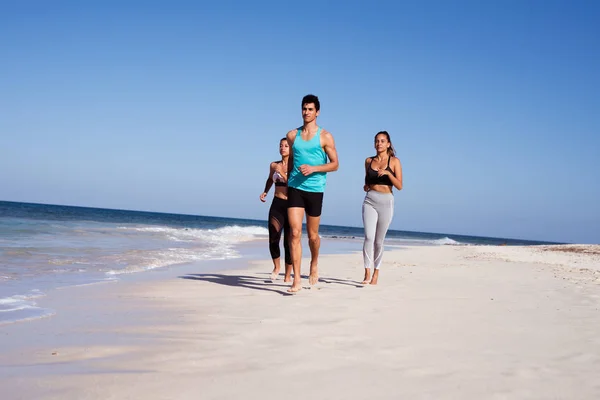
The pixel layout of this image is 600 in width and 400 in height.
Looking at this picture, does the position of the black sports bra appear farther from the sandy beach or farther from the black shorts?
the sandy beach

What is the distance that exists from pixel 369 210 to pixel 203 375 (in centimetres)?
413

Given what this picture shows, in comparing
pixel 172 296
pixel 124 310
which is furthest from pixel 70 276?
pixel 124 310

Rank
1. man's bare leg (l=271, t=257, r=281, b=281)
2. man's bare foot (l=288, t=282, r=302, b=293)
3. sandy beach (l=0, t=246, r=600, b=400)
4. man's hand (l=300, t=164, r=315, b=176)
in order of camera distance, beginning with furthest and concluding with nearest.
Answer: man's bare leg (l=271, t=257, r=281, b=281)
man's bare foot (l=288, t=282, r=302, b=293)
man's hand (l=300, t=164, r=315, b=176)
sandy beach (l=0, t=246, r=600, b=400)

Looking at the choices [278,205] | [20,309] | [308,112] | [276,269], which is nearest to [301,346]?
[20,309]

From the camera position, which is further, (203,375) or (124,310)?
(124,310)

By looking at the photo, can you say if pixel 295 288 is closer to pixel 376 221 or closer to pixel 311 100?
pixel 376 221

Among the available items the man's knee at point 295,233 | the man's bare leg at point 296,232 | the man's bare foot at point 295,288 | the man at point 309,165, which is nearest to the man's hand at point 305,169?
the man at point 309,165

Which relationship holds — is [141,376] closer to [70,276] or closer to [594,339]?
[594,339]

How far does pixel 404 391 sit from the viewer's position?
93.4 inches

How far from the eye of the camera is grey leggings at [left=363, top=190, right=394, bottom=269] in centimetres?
628

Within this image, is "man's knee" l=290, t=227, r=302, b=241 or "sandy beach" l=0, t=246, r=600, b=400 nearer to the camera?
"sandy beach" l=0, t=246, r=600, b=400

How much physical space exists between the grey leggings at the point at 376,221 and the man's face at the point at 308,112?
1.45 m

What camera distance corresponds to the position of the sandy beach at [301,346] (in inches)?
93.6

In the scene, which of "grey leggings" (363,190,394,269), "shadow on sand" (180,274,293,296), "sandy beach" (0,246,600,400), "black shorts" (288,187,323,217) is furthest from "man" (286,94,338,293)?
"grey leggings" (363,190,394,269)
